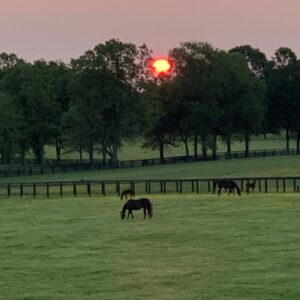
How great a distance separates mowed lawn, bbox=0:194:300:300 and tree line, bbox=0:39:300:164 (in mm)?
48438

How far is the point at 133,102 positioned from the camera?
78.4m

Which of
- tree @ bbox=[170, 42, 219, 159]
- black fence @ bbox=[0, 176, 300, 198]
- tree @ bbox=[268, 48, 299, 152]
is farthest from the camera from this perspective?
tree @ bbox=[268, 48, 299, 152]

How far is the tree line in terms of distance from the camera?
256 feet

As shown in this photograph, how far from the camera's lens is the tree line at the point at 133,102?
3068 inches

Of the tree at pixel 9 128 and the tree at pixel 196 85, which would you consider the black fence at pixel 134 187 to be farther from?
the tree at pixel 196 85

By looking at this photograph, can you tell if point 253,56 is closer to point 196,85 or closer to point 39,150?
point 196,85

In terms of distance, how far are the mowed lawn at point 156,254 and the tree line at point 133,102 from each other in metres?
48.4

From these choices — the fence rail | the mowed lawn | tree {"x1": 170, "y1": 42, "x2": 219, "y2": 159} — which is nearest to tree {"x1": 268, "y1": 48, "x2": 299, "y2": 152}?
the fence rail

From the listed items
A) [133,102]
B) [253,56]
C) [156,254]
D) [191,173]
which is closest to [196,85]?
[133,102]

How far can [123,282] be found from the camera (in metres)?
14.8

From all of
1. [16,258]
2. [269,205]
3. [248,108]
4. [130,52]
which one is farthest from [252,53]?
[16,258]

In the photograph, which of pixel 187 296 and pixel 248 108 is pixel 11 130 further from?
pixel 187 296

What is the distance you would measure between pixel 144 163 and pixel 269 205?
51.4 meters

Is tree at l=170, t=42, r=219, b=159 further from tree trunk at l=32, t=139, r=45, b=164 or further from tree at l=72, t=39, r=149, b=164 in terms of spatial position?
tree trunk at l=32, t=139, r=45, b=164
